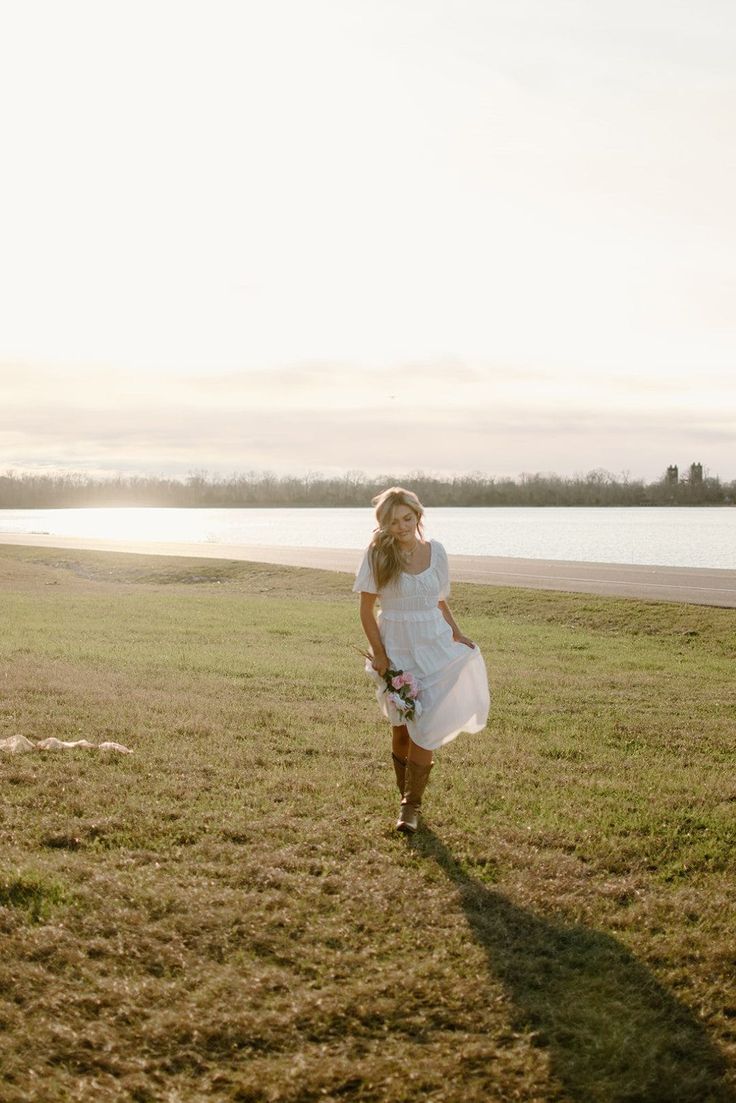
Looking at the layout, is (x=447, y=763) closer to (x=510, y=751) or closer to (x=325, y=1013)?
(x=510, y=751)

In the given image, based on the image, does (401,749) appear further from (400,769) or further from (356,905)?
(356,905)

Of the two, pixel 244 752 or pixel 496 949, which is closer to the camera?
pixel 496 949

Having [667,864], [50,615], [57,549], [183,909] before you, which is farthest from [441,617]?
[57,549]

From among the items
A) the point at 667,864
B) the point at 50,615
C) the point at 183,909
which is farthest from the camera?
the point at 50,615

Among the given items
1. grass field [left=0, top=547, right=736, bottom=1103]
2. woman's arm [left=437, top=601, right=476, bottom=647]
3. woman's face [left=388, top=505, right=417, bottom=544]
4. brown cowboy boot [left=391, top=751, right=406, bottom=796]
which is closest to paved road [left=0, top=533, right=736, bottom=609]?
grass field [left=0, top=547, right=736, bottom=1103]

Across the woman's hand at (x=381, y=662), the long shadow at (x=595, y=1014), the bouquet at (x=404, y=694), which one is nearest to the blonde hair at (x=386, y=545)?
the woman's hand at (x=381, y=662)

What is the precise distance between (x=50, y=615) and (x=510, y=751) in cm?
1288

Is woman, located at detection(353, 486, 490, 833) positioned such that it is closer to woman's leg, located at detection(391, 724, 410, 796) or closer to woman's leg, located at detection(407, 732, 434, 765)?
woman's leg, located at detection(407, 732, 434, 765)

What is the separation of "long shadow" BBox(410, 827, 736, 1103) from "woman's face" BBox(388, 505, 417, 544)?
2.21 metres

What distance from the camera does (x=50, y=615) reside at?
1923 cm

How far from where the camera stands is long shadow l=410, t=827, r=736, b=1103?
3.66 meters

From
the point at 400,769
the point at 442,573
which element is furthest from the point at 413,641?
the point at 400,769

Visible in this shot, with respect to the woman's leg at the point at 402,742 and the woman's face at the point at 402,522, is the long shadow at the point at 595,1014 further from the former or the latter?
the woman's face at the point at 402,522

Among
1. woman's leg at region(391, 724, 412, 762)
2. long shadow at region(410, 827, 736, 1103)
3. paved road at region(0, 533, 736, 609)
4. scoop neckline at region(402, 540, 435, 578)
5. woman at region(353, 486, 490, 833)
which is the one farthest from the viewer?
paved road at region(0, 533, 736, 609)
